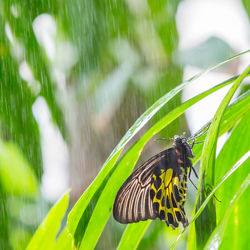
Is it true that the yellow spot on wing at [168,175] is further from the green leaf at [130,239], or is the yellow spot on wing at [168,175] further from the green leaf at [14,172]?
the green leaf at [14,172]

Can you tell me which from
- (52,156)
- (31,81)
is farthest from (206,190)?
(52,156)

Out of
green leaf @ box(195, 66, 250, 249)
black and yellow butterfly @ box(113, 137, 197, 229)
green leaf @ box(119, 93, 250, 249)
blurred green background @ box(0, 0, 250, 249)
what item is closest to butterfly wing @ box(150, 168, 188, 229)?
black and yellow butterfly @ box(113, 137, 197, 229)

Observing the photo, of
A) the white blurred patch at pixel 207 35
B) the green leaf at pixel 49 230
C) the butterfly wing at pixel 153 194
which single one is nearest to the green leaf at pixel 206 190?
the butterfly wing at pixel 153 194

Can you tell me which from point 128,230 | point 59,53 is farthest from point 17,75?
point 128,230

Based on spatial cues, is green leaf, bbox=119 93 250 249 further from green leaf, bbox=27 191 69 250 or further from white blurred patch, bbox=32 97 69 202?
white blurred patch, bbox=32 97 69 202

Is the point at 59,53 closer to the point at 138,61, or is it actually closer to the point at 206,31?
the point at 138,61

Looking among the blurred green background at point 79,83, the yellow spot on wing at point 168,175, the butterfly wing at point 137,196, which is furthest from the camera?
the blurred green background at point 79,83
